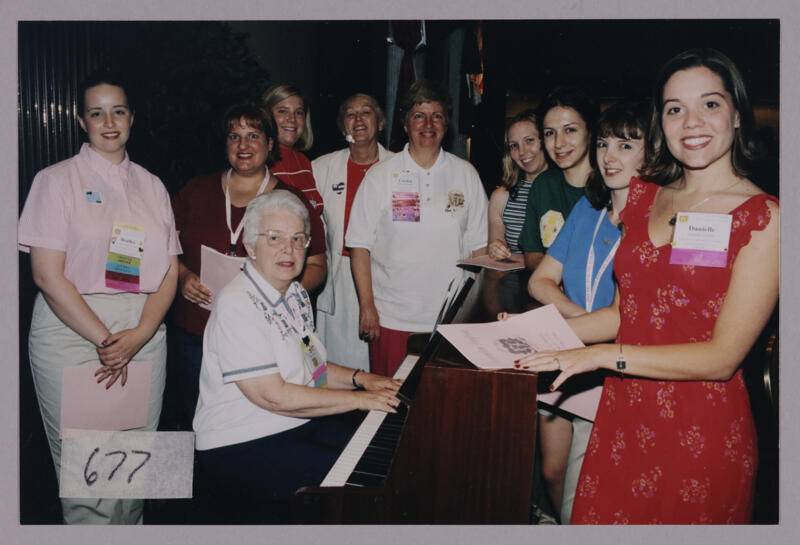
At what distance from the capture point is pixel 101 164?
2230 millimetres

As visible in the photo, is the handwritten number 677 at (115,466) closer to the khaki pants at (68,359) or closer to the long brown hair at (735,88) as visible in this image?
the khaki pants at (68,359)

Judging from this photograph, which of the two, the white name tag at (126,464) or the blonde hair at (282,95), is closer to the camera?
the white name tag at (126,464)

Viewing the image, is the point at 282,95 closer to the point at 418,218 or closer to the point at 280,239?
the point at 418,218

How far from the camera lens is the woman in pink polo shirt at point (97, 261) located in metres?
2.16

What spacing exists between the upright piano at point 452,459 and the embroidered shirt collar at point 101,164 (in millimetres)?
1542

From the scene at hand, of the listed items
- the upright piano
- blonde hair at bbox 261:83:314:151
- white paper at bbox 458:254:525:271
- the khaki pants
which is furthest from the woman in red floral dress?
blonde hair at bbox 261:83:314:151

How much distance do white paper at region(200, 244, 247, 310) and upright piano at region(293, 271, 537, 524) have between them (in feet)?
4.39

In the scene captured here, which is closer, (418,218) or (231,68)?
(231,68)

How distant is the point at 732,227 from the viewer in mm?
1441

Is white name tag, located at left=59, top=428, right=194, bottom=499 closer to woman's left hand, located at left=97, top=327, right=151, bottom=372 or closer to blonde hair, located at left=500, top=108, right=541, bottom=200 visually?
woman's left hand, located at left=97, top=327, right=151, bottom=372

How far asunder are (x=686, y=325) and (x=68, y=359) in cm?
232

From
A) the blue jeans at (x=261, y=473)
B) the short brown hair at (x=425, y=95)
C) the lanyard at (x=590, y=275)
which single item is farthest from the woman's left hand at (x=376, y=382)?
the short brown hair at (x=425, y=95)

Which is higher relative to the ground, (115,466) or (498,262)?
(498,262)

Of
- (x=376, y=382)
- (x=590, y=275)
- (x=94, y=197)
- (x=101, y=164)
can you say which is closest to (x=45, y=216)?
(x=94, y=197)
